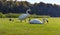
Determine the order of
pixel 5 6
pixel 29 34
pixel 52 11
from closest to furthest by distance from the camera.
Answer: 1. pixel 29 34
2. pixel 5 6
3. pixel 52 11

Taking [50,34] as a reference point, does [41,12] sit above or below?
below

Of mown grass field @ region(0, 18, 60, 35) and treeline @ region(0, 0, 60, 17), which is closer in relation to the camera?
mown grass field @ region(0, 18, 60, 35)

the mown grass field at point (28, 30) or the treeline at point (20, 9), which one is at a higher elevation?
the mown grass field at point (28, 30)

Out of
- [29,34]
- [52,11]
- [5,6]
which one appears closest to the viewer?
[29,34]

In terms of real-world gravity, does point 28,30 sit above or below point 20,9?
above

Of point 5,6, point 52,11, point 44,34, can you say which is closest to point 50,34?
point 44,34

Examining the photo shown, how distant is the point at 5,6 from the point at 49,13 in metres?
7.53

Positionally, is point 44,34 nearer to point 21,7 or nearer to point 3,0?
point 21,7

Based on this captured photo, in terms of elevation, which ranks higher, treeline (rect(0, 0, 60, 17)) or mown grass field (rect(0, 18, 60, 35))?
mown grass field (rect(0, 18, 60, 35))

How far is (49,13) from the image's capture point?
35500 millimetres

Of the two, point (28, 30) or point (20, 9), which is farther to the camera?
point (20, 9)

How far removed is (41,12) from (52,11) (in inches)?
103

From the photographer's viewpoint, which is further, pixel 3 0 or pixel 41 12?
pixel 3 0

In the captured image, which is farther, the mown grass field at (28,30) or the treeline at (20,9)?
the treeline at (20,9)
